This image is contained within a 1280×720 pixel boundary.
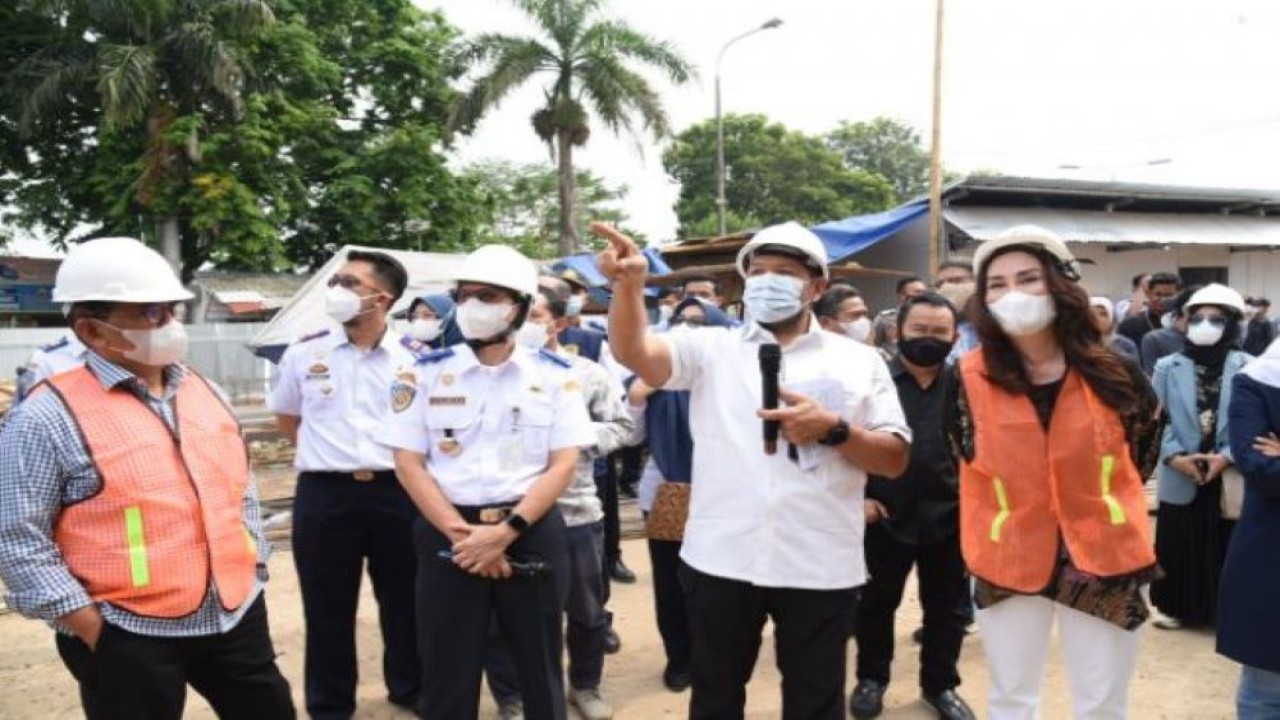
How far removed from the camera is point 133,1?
18.7 m

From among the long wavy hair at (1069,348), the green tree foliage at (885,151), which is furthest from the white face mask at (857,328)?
the green tree foliage at (885,151)

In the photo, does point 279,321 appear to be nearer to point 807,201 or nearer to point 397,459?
point 397,459

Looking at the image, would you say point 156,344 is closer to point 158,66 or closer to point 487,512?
point 487,512

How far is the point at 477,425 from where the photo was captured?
9.73ft

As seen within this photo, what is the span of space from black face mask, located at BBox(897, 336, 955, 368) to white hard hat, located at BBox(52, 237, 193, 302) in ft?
8.50

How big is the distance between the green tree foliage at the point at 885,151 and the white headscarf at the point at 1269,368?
155ft

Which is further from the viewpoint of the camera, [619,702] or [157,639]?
[619,702]

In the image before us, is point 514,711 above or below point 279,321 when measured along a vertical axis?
below

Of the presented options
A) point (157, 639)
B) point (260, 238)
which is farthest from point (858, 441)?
point (260, 238)

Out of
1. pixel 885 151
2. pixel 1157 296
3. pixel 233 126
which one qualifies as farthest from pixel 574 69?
pixel 885 151

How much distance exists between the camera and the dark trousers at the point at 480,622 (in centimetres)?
287

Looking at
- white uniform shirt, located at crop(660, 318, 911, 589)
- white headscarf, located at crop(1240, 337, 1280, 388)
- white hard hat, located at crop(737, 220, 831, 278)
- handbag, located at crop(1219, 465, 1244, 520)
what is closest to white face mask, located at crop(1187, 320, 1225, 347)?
handbag, located at crop(1219, 465, 1244, 520)

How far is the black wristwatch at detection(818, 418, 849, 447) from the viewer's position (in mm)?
2408

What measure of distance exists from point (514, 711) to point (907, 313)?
2.26 meters
